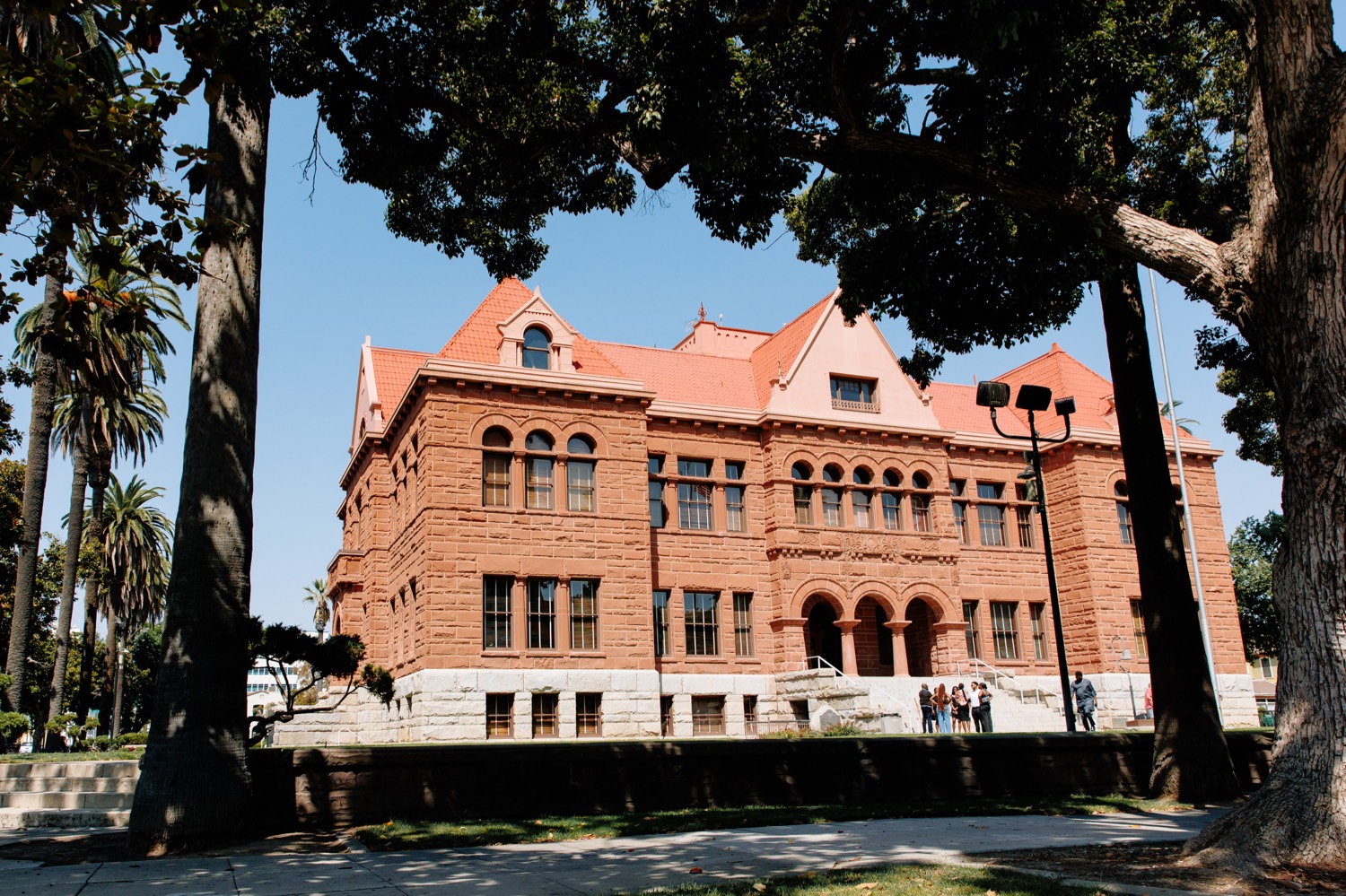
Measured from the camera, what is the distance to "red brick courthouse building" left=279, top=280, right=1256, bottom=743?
28641 millimetres

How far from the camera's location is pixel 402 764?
12.5 m

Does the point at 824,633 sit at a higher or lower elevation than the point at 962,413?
lower

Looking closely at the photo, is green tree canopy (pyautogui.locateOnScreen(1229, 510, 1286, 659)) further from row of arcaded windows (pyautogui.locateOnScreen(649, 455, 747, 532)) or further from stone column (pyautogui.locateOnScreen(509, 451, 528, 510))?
stone column (pyautogui.locateOnScreen(509, 451, 528, 510))

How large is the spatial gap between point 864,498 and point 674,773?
22856 millimetres

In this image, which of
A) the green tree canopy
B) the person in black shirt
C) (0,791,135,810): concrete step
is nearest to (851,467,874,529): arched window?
the person in black shirt

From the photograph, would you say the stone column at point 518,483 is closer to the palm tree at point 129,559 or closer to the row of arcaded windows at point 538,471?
the row of arcaded windows at point 538,471

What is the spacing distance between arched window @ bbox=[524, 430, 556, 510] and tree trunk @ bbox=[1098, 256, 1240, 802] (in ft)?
58.4

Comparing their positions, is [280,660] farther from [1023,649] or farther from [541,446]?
[1023,649]

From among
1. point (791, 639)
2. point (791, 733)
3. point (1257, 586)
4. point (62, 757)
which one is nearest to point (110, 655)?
point (62, 757)

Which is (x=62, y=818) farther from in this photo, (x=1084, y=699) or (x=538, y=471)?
(x=1084, y=699)

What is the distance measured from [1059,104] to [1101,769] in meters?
10.1

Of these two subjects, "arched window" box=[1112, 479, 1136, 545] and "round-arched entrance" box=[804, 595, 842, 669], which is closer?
"round-arched entrance" box=[804, 595, 842, 669]

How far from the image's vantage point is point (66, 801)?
579 inches

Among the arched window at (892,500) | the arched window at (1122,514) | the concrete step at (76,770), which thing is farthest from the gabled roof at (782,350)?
the concrete step at (76,770)
